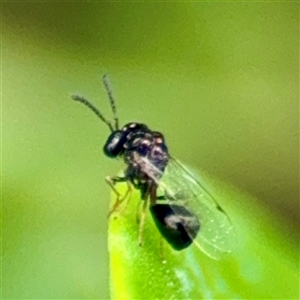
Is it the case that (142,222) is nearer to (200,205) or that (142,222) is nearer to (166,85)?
(200,205)

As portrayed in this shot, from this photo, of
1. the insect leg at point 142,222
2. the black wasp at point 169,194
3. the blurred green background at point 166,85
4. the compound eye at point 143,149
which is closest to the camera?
the insect leg at point 142,222

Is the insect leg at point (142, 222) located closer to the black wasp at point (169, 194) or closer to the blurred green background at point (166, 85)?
the black wasp at point (169, 194)

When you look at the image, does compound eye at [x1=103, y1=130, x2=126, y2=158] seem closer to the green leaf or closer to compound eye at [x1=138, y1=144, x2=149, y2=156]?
compound eye at [x1=138, y1=144, x2=149, y2=156]

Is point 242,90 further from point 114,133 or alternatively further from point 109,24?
point 114,133

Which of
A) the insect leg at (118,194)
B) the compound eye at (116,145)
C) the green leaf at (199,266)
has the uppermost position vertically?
the compound eye at (116,145)

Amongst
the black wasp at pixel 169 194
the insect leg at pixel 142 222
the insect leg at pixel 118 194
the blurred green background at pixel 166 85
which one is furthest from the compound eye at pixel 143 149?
the blurred green background at pixel 166 85

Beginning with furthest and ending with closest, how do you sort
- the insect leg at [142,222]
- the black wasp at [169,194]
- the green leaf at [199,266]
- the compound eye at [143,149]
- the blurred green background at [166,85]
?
the blurred green background at [166,85]
the compound eye at [143,149]
the black wasp at [169,194]
the insect leg at [142,222]
the green leaf at [199,266]

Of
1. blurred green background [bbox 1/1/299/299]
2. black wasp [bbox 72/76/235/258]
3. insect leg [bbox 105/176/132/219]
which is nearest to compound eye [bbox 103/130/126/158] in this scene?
black wasp [bbox 72/76/235/258]
